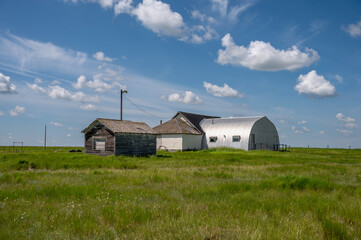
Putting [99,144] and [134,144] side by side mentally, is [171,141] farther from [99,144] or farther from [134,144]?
[99,144]

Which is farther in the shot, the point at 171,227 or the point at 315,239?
the point at 171,227

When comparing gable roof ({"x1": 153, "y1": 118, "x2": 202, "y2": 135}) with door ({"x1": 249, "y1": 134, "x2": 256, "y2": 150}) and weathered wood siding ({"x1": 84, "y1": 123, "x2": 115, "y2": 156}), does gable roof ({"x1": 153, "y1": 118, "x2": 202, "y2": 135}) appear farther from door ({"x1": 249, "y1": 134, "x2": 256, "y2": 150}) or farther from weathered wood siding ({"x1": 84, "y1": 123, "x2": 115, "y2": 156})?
weathered wood siding ({"x1": 84, "y1": 123, "x2": 115, "y2": 156})

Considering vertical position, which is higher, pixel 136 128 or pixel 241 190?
pixel 136 128

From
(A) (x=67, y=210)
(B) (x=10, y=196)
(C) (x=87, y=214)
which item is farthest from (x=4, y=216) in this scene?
(B) (x=10, y=196)

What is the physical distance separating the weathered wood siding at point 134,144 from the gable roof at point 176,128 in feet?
40.1

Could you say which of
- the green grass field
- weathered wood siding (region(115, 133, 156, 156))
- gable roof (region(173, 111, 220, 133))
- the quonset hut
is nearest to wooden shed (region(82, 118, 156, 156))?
weathered wood siding (region(115, 133, 156, 156))

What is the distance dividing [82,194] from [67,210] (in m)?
2.10

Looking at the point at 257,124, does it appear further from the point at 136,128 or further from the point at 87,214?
the point at 87,214

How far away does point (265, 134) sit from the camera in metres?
48.1

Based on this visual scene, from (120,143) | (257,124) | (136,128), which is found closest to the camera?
(120,143)

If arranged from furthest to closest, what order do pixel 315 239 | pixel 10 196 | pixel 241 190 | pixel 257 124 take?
pixel 257 124
pixel 241 190
pixel 10 196
pixel 315 239

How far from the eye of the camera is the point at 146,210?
634 centimetres

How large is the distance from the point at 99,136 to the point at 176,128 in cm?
1735

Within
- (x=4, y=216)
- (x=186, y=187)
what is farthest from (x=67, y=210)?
(x=186, y=187)
